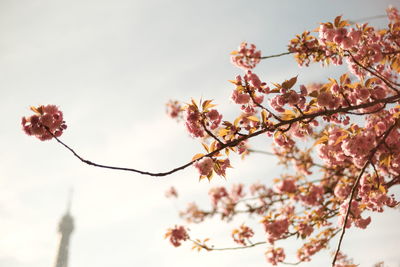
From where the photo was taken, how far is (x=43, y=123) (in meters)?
2.33

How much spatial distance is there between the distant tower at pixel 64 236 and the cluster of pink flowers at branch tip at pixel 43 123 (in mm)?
89844

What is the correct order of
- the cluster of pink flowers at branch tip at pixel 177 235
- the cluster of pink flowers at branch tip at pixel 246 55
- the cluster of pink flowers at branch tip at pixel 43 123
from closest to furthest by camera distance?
1. the cluster of pink flowers at branch tip at pixel 43 123
2. the cluster of pink flowers at branch tip at pixel 246 55
3. the cluster of pink flowers at branch tip at pixel 177 235

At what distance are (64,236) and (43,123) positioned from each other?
308ft

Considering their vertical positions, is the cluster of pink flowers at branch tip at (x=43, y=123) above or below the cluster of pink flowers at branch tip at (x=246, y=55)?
below

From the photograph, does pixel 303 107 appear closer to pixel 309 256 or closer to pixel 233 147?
pixel 233 147

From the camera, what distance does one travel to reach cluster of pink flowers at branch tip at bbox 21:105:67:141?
2326 millimetres

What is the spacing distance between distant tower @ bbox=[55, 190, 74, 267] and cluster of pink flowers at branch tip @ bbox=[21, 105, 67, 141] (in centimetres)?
8984

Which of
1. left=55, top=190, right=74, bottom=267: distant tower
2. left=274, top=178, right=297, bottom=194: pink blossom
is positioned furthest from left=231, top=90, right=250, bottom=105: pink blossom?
left=55, top=190, right=74, bottom=267: distant tower

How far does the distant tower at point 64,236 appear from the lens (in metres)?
74.1

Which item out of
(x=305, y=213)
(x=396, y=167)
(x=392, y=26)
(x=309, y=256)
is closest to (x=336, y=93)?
(x=396, y=167)

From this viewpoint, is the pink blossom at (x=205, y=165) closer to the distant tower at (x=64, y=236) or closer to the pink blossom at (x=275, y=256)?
the pink blossom at (x=275, y=256)

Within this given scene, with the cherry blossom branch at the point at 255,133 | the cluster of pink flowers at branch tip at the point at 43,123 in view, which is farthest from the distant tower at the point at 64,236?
the cherry blossom branch at the point at 255,133

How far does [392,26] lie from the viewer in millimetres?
3471

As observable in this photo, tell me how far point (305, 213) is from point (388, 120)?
6.32 ft
